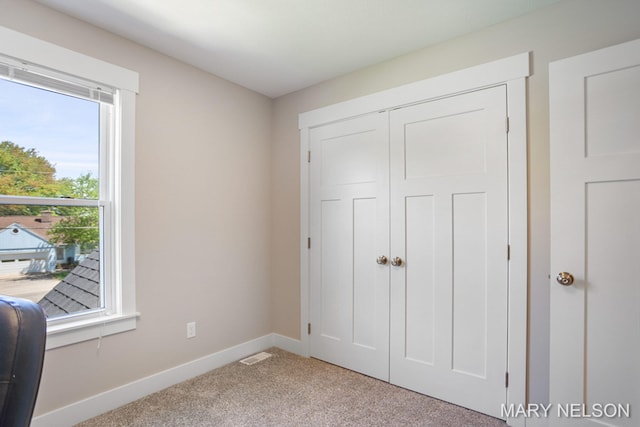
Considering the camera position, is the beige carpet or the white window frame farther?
the white window frame

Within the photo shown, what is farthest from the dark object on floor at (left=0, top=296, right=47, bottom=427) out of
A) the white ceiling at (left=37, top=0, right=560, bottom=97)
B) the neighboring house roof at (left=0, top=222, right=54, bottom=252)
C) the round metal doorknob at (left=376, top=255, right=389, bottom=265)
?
the round metal doorknob at (left=376, top=255, right=389, bottom=265)

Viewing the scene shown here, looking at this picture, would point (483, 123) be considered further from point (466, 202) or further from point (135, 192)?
point (135, 192)

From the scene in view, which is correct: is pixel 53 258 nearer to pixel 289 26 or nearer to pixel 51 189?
pixel 51 189

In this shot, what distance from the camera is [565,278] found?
1796 millimetres

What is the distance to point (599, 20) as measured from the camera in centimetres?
177

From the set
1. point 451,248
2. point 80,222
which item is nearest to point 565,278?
point 451,248

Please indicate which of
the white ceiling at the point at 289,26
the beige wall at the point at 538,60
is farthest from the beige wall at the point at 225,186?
the white ceiling at the point at 289,26

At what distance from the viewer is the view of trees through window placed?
1846 millimetres

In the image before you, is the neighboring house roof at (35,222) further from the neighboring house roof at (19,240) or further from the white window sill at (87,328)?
the white window sill at (87,328)

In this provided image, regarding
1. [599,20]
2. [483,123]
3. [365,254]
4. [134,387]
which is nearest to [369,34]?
[483,123]

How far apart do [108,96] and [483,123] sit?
236 cm

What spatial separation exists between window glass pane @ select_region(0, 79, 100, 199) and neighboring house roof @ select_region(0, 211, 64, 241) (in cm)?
13

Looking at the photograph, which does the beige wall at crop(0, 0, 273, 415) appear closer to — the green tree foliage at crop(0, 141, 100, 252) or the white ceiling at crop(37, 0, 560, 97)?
the white ceiling at crop(37, 0, 560, 97)

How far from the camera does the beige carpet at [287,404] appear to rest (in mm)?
2027
